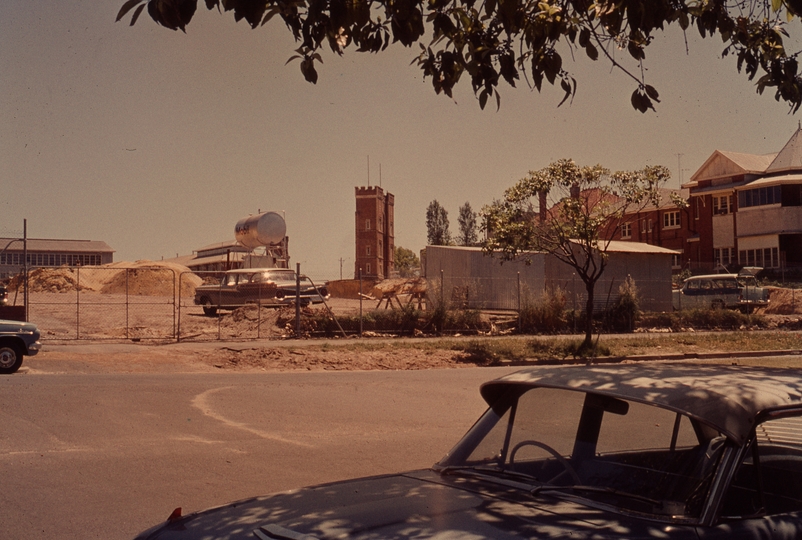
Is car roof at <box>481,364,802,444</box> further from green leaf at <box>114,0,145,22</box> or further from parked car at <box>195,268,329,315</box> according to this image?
parked car at <box>195,268,329,315</box>

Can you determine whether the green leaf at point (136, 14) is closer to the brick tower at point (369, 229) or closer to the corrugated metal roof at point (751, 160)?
the corrugated metal roof at point (751, 160)

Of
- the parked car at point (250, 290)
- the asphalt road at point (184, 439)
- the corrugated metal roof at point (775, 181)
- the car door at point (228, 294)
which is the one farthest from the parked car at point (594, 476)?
the corrugated metal roof at point (775, 181)

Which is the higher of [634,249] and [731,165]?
[731,165]

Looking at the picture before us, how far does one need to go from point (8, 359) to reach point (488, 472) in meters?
14.3

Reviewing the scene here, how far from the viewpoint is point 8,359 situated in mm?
15164

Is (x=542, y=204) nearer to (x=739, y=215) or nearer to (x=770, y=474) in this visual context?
(x=770, y=474)

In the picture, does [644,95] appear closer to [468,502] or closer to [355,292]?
[468,502]

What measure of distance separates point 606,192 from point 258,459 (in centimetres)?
1621

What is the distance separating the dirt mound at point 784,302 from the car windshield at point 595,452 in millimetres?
35038

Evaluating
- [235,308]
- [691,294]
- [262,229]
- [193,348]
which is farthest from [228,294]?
[691,294]

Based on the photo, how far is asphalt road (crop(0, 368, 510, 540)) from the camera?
642cm

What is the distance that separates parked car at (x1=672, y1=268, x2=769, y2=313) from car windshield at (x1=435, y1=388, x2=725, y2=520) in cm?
3254

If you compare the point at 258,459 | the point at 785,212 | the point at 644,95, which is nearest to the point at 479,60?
the point at 644,95

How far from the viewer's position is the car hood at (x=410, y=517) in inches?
101
